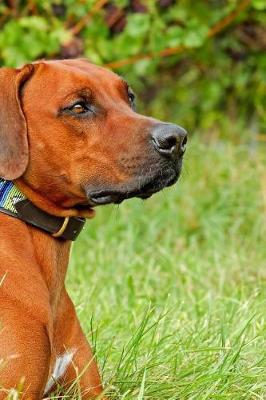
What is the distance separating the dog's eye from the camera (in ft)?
11.8

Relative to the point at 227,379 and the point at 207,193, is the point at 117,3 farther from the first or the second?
the point at 227,379

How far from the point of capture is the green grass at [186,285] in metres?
3.81

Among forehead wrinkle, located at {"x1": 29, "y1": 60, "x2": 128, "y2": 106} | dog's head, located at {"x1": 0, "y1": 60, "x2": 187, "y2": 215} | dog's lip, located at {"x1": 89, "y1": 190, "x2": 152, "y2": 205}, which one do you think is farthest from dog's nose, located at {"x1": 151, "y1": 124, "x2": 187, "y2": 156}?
forehead wrinkle, located at {"x1": 29, "y1": 60, "x2": 128, "y2": 106}

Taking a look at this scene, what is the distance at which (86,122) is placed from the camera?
359 cm

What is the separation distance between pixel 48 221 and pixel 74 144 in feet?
0.95

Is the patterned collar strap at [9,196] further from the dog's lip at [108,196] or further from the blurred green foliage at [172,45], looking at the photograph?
the blurred green foliage at [172,45]

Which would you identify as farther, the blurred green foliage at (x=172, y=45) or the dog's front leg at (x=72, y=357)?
the blurred green foliage at (x=172, y=45)

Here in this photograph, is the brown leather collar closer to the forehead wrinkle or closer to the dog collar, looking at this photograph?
the dog collar

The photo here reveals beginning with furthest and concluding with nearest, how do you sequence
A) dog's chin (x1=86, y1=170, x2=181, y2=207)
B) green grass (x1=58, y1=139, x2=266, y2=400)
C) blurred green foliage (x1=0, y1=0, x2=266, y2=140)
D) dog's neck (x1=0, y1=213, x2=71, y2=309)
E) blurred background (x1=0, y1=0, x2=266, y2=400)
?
blurred green foliage (x1=0, y1=0, x2=266, y2=140) < blurred background (x1=0, y1=0, x2=266, y2=400) < green grass (x1=58, y1=139, x2=266, y2=400) < dog's chin (x1=86, y1=170, x2=181, y2=207) < dog's neck (x1=0, y1=213, x2=71, y2=309)

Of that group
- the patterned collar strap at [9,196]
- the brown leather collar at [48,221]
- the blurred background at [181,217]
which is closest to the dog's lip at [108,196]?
the brown leather collar at [48,221]

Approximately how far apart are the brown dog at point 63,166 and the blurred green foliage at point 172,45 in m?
3.50

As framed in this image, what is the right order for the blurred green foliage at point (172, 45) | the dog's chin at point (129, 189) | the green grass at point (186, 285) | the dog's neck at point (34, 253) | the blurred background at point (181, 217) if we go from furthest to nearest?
the blurred green foliage at point (172, 45), the blurred background at point (181, 217), the green grass at point (186, 285), the dog's chin at point (129, 189), the dog's neck at point (34, 253)

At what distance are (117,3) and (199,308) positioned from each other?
2.87 metres

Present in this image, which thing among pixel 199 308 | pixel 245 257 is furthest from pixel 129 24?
pixel 199 308
